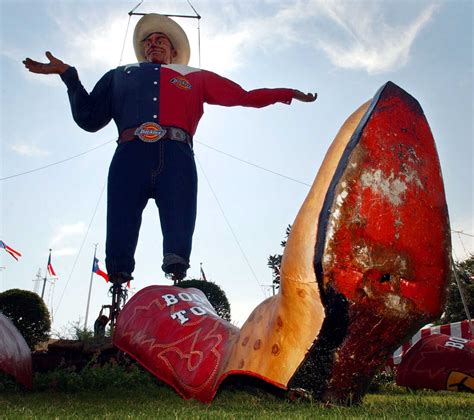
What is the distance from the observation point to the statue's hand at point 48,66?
9.50ft

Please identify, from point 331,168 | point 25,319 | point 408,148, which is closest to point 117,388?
point 331,168

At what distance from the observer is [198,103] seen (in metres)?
3.03

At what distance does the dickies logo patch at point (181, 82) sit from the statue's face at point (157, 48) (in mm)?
294

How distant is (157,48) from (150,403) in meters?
2.32

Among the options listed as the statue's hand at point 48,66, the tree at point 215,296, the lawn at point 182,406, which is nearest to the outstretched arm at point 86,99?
the statue's hand at point 48,66

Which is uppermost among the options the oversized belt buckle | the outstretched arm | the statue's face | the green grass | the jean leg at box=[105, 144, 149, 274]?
the statue's face

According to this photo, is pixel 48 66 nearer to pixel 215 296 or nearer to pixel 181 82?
pixel 181 82

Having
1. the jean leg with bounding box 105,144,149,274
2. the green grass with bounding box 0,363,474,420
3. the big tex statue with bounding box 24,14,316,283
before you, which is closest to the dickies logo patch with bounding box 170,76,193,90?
the big tex statue with bounding box 24,14,316,283

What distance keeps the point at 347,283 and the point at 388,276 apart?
11 centimetres

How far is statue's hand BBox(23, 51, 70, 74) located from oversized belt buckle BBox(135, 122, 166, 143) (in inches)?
25.8

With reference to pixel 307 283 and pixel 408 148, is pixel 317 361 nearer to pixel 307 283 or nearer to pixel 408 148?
pixel 307 283

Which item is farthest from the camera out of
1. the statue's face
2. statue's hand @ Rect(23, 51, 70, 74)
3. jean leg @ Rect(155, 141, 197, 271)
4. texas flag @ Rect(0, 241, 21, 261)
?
texas flag @ Rect(0, 241, 21, 261)

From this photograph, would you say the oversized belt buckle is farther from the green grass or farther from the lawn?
the lawn

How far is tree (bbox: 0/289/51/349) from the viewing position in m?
4.85
